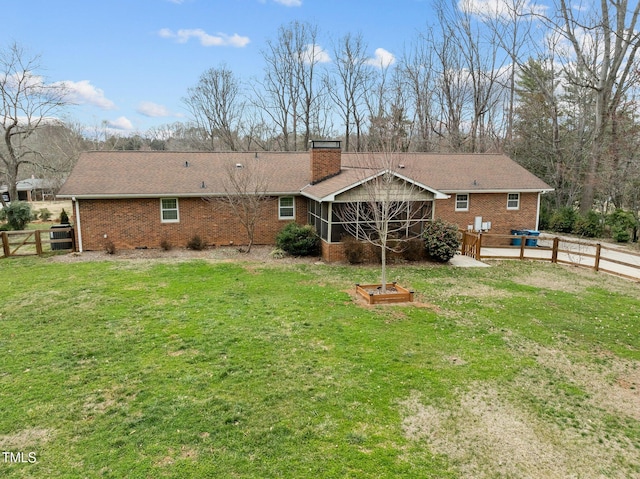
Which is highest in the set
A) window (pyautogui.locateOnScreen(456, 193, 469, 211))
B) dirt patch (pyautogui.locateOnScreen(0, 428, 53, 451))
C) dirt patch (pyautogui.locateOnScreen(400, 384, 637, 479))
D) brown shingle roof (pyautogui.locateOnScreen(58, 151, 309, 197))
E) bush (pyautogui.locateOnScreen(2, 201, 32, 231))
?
brown shingle roof (pyautogui.locateOnScreen(58, 151, 309, 197))

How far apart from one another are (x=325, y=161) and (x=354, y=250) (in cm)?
496

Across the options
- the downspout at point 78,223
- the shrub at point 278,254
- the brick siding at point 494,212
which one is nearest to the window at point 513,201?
the brick siding at point 494,212

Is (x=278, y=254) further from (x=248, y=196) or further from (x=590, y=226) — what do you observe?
(x=590, y=226)

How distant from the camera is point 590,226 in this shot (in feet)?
72.5

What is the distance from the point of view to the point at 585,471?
14.9 feet

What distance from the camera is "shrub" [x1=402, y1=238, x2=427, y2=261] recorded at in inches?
599

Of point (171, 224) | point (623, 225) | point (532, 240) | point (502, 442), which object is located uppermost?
point (171, 224)

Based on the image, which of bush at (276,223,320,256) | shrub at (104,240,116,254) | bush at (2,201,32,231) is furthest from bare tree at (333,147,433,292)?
bush at (2,201,32,231)

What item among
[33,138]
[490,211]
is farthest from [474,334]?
[33,138]

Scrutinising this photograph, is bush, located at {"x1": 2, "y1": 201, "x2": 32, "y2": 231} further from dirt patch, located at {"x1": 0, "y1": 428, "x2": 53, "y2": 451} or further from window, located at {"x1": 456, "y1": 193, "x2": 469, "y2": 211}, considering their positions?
window, located at {"x1": 456, "y1": 193, "x2": 469, "y2": 211}

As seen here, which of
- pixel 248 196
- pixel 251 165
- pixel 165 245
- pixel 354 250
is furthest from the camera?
pixel 251 165

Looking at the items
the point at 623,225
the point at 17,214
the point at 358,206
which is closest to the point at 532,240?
the point at 623,225

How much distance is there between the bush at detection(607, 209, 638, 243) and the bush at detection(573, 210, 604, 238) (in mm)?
898

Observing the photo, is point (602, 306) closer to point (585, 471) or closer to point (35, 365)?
point (585, 471)
